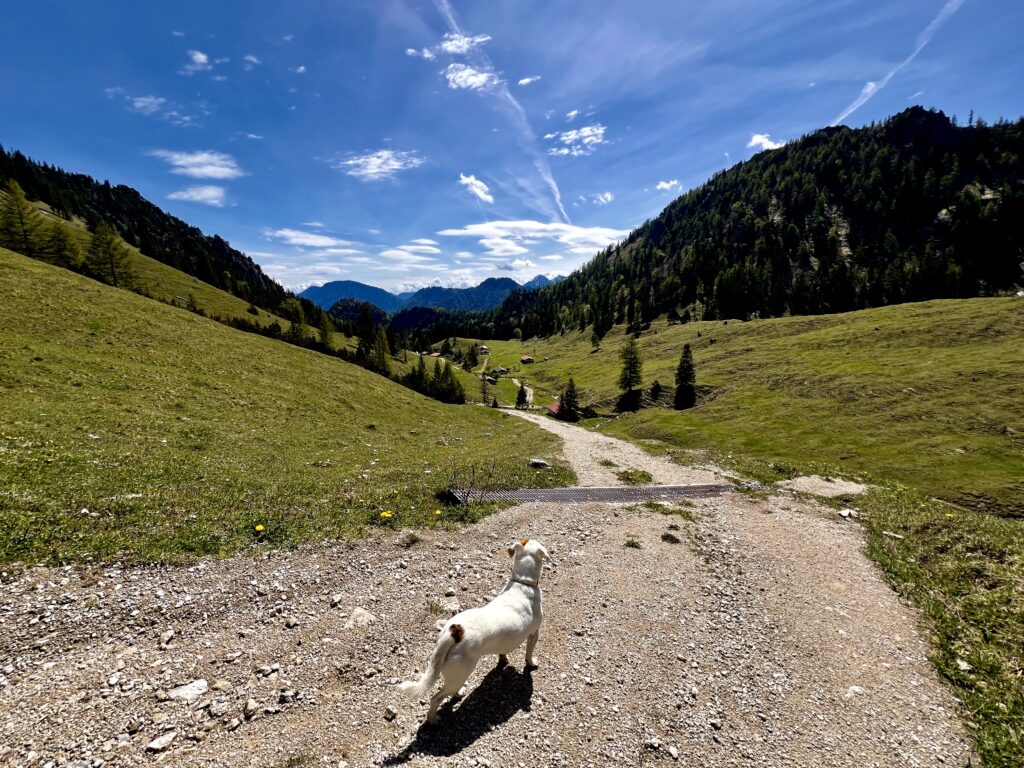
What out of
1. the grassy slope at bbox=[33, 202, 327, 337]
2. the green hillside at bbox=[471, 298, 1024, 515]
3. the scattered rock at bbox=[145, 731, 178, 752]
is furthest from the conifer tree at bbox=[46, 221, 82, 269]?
the green hillside at bbox=[471, 298, 1024, 515]

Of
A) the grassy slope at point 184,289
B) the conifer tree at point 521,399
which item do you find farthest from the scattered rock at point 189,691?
the grassy slope at point 184,289

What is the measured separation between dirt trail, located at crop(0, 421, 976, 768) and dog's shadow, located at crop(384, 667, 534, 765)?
0.04 metres

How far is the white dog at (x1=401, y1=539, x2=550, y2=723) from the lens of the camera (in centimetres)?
732

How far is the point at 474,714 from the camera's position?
324 inches

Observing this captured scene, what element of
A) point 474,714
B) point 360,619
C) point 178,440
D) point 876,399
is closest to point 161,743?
point 360,619

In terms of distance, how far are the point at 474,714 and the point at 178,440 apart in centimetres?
2473

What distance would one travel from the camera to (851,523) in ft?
71.0

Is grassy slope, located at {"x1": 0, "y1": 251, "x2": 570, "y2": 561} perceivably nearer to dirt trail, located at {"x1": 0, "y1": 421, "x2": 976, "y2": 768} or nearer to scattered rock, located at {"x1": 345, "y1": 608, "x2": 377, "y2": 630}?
dirt trail, located at {"x1": 0, "y1": 421, "x2": 976, "y2": 768}

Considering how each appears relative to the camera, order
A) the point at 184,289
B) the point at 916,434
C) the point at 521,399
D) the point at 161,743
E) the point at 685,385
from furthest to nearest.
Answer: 1. the point at 521,399
2. the point at 184,289
3. the point at 685,385
4. the point at 916,434
5. the point at 161,743

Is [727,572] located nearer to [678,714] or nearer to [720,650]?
[720,650]

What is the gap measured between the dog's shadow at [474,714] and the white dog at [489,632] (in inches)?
12.1

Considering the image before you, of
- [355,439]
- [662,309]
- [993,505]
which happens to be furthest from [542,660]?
[662,309]

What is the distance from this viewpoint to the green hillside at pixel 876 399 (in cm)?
3825

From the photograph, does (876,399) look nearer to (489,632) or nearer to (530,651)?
(530,651)
